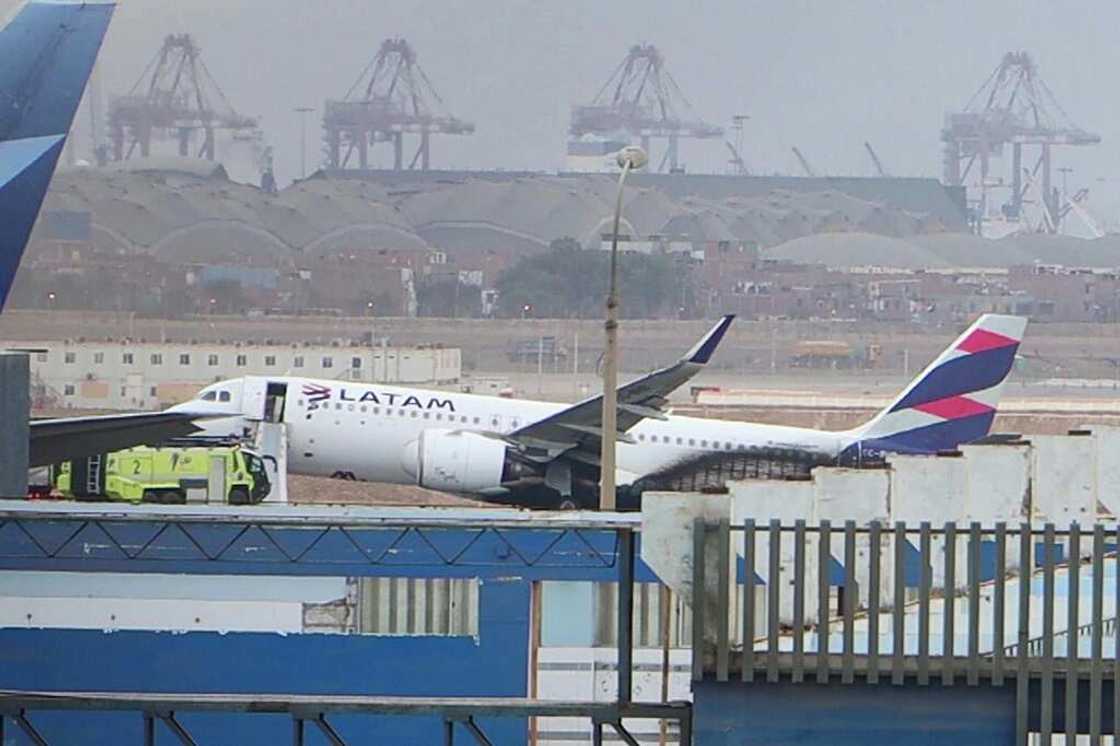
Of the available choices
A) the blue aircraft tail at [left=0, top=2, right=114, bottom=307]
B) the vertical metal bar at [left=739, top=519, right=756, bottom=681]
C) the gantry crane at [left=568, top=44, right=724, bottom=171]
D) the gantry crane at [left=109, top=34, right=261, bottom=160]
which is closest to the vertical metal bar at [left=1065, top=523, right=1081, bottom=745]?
the vertical metal bar at [left=739, top=519, right=756, bottom=681]

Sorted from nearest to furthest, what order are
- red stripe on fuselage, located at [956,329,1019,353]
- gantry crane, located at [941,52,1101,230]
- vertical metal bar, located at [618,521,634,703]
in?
vertical metal bar, located at [618,521,634,703] → red stripe on fuselage, located at [956,329,1019,353] → gantry crane, located at [941,52,1101,230]

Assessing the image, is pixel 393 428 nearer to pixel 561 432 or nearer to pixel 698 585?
pixel 561 432

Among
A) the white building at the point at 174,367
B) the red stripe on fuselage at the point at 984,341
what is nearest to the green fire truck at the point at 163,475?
the red stripe on fuselage at the point at 984,341

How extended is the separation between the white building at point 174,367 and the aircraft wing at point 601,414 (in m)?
11.4

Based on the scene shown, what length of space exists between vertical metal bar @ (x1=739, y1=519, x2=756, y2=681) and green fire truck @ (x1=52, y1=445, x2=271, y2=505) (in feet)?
52.6

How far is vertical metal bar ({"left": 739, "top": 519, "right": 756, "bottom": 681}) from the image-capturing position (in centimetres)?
571

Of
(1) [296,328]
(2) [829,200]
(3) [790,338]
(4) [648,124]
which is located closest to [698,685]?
(1) [296,328]

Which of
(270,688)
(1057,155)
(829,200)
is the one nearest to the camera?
(270,688)

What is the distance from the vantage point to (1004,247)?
67500 mm

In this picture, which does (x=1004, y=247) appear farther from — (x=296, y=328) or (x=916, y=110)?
(x=296, y=328)

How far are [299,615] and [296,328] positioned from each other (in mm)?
34535

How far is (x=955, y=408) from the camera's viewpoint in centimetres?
2609

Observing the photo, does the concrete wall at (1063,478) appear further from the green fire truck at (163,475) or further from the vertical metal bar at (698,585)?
the green fire truck at (163,475)

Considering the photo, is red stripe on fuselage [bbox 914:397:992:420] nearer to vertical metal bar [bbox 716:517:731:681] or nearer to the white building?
the white building
